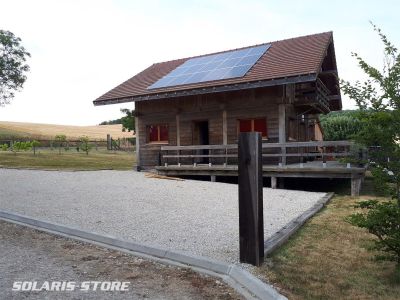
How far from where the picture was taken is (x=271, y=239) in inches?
241

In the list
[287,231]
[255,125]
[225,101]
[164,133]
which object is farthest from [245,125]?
[287,231]

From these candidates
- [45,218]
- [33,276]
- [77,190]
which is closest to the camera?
[33,276]

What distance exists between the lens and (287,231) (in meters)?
6.65

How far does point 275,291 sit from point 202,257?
128cm

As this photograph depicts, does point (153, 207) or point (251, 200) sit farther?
point (153, 207)

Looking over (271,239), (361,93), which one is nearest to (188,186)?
(271,239)

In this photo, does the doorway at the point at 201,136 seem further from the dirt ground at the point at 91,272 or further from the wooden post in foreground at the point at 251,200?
the wooden post in foreground at the point at 251,200

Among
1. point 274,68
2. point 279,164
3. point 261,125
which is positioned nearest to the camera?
point 279,164

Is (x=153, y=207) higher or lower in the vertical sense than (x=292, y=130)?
lower

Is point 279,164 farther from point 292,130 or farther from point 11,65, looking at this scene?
point 11,65

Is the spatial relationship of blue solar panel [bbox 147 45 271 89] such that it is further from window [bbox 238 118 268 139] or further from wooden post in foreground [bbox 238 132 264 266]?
wooden post in foreground [bbox 238 132 264 266]

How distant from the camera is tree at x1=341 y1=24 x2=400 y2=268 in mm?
4527

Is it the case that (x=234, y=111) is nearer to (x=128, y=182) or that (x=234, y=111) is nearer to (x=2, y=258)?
(x=128, y=182)

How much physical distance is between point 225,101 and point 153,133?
4.38 metres
